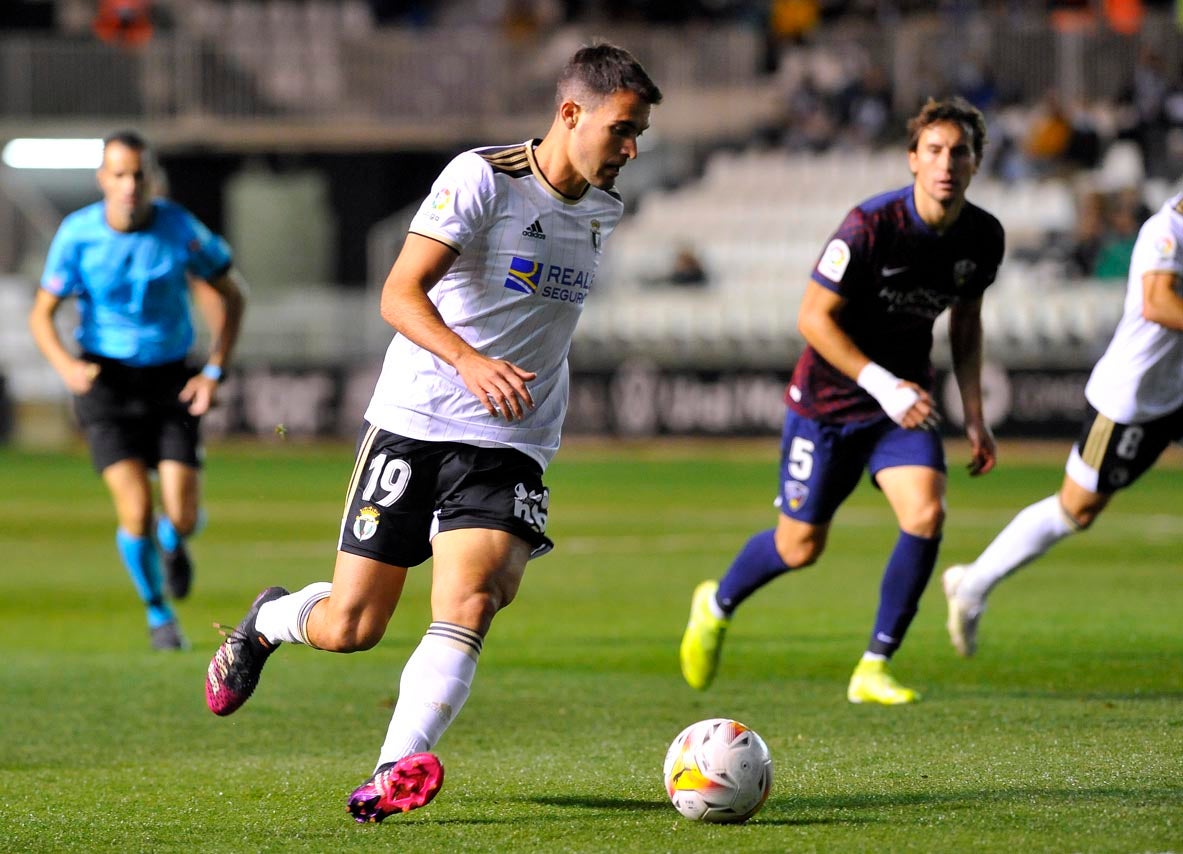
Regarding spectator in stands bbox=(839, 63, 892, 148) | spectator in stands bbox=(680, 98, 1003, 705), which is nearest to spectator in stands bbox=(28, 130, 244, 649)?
spectator in stands bbox=(680, 98, 1003, 705)

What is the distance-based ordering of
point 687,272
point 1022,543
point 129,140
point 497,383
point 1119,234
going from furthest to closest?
point 687,272, point 1119,234, point 129,140, point 1022,543, point 497,383

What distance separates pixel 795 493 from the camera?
7.92 m

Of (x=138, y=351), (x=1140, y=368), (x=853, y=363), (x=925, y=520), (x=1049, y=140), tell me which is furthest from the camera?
(x=1049, y=140)

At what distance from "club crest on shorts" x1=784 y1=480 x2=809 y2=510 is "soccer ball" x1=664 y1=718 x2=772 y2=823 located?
2.65m

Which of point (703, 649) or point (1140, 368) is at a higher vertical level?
point (1140, 368)

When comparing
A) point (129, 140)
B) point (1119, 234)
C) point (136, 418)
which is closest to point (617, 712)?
point (136, 418)

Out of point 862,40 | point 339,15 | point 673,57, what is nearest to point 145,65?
point 339,15

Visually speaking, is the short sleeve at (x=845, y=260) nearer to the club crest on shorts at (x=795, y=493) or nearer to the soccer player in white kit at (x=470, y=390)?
A: the club crest on shorts at (x=795, y=493)

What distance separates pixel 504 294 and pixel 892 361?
2.73 m

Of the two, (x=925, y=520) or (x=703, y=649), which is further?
(x=703, y=649)

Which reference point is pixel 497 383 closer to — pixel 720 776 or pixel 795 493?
pixel 720 776

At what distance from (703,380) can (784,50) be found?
25.7 ft

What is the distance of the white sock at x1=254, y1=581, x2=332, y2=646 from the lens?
18.8ft

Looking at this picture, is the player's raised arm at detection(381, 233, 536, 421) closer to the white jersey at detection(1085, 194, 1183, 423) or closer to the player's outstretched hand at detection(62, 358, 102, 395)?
the white jersey at detection(1085, 194, 1183, 423)
